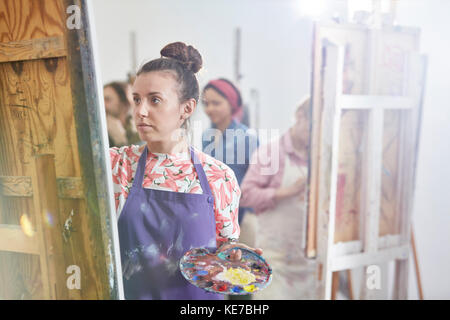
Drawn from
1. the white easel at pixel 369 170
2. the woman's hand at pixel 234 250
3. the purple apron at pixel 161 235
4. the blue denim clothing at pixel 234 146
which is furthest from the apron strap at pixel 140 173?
the white easel at pixel 369 170

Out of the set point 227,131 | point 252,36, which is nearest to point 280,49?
point 252,36

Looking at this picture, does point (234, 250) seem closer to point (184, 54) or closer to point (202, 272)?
point (202, 272)

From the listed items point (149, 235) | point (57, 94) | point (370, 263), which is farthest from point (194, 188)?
point (370, 263)

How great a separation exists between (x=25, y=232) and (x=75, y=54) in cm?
60

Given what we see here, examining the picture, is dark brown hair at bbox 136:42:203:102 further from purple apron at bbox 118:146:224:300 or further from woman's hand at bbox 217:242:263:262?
woman's hand at bbox 217:242:263:262

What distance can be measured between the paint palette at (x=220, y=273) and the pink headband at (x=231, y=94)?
0.45 metres

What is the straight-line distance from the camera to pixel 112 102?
3.81 feet

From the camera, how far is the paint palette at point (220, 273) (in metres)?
0.87

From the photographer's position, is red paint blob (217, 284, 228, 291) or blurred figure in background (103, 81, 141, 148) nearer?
red paint blob (217, 284, 228, 291)

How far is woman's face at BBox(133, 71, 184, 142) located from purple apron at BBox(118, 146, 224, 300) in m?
0.08

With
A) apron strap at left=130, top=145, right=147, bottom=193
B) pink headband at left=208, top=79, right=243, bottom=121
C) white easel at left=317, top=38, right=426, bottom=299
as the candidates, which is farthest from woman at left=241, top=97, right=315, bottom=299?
apron strap at left=130, top=145, right=147, bottom=193

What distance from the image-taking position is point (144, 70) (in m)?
0.85

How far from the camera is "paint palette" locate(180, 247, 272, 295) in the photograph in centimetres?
87

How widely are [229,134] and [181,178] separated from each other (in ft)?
0.69
